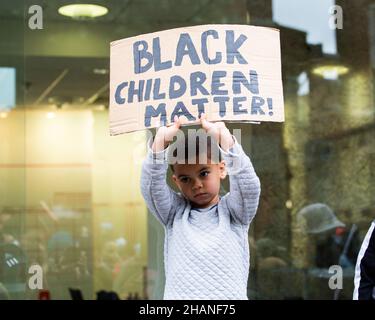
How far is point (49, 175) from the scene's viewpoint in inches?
280

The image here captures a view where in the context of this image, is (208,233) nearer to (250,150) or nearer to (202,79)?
(202,79)

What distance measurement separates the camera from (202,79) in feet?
12.4

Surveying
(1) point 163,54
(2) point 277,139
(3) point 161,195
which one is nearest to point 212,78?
(1) point 163,54

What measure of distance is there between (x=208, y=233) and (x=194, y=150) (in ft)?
1.31

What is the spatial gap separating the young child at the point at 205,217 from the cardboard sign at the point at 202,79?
87 millimetres

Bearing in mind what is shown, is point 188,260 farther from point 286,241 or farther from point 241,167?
point 286,241

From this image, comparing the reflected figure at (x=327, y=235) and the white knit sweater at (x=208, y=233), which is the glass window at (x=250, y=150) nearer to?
the reflected figure at (x=327, y=235)

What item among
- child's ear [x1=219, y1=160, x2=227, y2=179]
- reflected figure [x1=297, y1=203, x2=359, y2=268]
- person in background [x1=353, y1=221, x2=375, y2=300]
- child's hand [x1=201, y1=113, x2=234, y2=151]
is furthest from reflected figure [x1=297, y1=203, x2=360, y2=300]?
child's hand [x1=201, y1=113, x2=234, y2=151]

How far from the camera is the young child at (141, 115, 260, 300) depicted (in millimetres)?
3680

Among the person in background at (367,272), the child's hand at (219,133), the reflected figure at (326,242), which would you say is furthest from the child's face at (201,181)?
the reflected figure at (326,242)

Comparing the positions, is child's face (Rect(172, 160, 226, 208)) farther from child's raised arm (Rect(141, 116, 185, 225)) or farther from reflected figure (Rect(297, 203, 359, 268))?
reflected figure (Rect(297, 203, 359, 268))

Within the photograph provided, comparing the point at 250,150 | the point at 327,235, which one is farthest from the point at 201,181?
the point at 327,235

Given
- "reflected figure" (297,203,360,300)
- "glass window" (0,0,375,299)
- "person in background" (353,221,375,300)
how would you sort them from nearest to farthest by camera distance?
"person in background" (353,221,375,300), "glass window" (0,0,375,299), "reflected figure" (297,203,360,300)

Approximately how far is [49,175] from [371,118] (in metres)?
2.34
